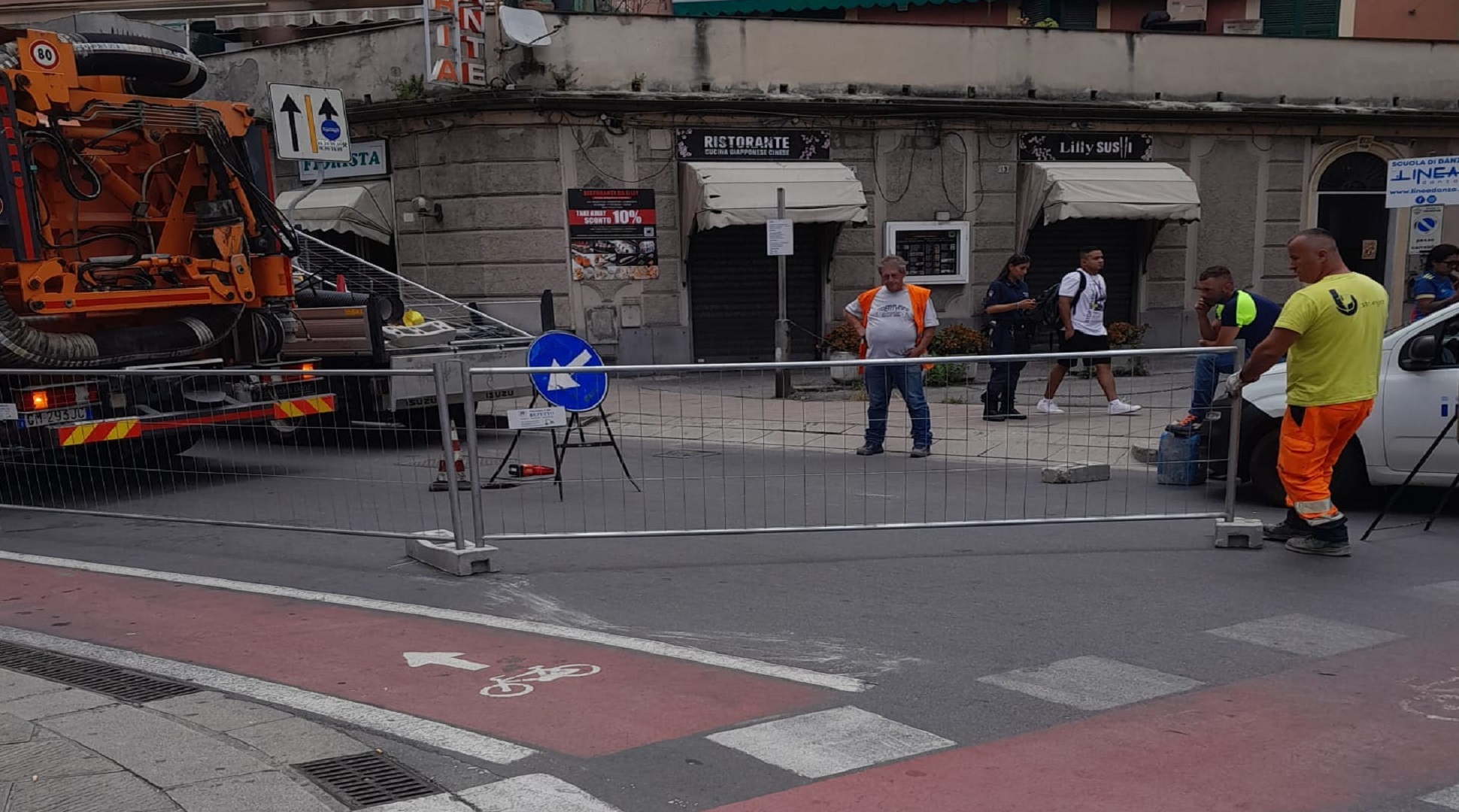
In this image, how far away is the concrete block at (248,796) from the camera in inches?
139

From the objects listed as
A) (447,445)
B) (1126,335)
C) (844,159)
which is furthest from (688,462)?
(1126,335)

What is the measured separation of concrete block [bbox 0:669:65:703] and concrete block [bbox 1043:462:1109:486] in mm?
5439

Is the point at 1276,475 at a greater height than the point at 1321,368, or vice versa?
the point at 1321,368

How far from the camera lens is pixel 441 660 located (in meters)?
5.04

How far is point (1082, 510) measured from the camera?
7301 mm

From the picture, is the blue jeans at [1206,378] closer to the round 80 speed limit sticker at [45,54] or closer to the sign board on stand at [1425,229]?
the sign board on stand at [1425,229]

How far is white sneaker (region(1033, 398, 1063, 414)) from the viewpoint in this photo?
7623mm

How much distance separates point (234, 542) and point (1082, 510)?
18.0 ft

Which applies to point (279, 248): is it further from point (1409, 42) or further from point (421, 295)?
point (1409, 42)

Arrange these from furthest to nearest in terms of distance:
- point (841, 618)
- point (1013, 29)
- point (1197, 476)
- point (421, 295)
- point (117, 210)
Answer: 1. point (1013, 29)
2. point (421, 295)
3. point (117, 210)
4. point (1197, 476)
5. point (841, 618)

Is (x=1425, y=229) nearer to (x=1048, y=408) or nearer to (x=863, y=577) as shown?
(x=1048, y=408)

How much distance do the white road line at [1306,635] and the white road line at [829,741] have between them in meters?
1.98

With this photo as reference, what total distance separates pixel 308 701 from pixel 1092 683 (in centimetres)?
313

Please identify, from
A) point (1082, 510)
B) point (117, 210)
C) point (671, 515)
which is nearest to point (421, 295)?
point (117, 210)
